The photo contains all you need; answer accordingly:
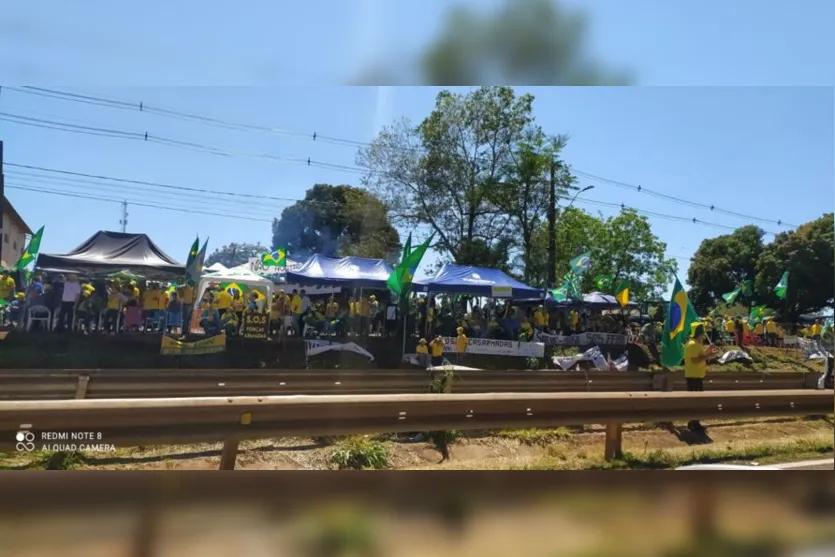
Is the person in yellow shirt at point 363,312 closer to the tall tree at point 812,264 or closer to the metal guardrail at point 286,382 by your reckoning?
the metal guardrail at point 286,382

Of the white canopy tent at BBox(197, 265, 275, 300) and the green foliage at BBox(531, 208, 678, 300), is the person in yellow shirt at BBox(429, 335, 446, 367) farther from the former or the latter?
the green foliage at BBox(531, 208, 678, 300)

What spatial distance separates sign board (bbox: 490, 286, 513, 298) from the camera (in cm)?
1592

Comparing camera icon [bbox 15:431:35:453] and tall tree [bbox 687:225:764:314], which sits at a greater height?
tall tree [bbox 687:225:764:314]

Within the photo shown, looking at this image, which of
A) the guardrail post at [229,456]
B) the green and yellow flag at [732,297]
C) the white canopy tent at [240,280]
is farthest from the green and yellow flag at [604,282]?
the guardrail post at [229,456]

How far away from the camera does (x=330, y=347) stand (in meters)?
14.8

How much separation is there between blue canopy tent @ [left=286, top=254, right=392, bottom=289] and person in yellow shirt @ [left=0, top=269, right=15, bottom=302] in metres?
6.13

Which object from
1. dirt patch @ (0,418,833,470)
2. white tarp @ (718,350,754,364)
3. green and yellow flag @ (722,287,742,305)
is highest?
green and yellow flag @ (722,287,742,305)

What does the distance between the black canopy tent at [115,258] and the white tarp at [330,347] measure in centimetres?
390

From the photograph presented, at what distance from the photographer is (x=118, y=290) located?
14.8 metres

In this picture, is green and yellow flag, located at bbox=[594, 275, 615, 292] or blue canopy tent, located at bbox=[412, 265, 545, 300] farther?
green and yellow flag, located at bbox=[594, 275, 615, 292]

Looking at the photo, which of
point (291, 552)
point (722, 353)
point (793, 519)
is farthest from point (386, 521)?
point (722, 353)

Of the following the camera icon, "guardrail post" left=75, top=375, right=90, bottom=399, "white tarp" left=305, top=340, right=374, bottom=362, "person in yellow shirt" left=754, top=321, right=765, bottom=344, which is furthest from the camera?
"person in yellow shirt" left=754, top=321, right=765, bottom=344

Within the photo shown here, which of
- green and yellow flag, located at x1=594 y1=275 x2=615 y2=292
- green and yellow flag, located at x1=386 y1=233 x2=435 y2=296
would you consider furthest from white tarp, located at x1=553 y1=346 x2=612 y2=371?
green and yellow flag, located at x1=594 y1=275 x2=615 y2=292

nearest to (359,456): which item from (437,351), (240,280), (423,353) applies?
(437,351)
